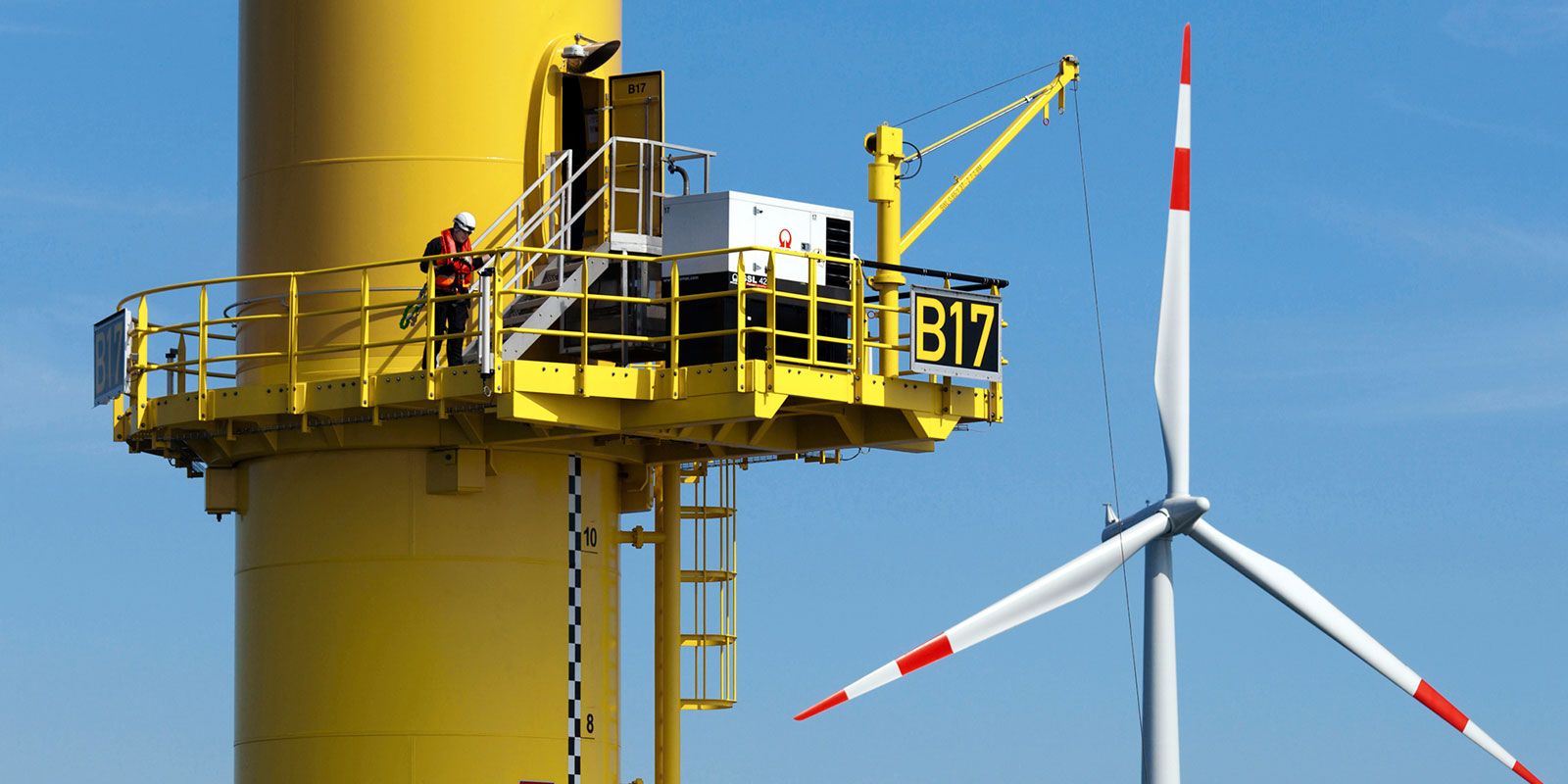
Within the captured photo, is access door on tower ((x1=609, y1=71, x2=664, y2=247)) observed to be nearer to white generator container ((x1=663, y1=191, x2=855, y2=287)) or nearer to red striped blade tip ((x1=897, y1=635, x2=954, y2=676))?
white generator container ((x1=663, y1=191, x2=855, y2=287))

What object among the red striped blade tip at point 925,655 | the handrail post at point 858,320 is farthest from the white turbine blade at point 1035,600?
the handrail post at point 858,320

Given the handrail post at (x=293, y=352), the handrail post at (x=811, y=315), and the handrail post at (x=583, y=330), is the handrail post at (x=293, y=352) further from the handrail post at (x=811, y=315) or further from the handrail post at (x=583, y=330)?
the handrail post at (x=811, y=315)

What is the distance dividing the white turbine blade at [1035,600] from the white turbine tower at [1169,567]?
13 millimetres

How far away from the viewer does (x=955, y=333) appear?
31609mm

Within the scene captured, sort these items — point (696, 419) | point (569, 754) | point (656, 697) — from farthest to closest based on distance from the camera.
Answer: point (656, 697), point (569, 754), point (696, 419)

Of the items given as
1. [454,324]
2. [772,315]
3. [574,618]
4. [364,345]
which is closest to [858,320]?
[772,315]

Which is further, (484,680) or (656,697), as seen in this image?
(656,697)

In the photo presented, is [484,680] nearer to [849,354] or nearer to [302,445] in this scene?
[302,445]

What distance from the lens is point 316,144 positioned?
109ft

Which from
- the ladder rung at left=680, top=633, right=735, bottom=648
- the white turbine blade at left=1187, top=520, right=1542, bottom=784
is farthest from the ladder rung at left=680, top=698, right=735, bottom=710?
the white turbine blade at left=1187, top=520, right=1542, bottom=784

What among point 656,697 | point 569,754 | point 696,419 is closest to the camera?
point 696,419

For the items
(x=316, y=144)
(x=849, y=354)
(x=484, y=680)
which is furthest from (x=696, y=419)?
(x=316, y=144)

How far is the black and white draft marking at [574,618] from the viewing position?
32.4 m

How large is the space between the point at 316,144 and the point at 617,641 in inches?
281
